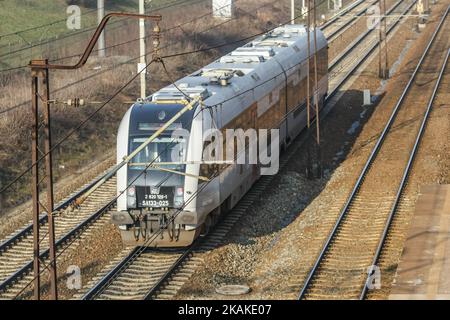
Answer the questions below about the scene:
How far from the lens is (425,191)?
29125mm

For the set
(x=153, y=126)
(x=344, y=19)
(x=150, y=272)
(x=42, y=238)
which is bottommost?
(x=150, y=272)

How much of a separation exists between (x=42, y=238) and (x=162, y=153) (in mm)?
4872

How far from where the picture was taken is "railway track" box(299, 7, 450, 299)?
2192cm

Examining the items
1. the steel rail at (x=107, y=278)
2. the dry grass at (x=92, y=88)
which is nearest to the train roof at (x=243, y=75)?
the dry grass at (x=92, y=88)

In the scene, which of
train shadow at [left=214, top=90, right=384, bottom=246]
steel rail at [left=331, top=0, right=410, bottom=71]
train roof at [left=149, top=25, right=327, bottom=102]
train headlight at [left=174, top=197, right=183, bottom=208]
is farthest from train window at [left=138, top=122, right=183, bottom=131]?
steel rail at [left=331, top=0, right=410, bottom=71]

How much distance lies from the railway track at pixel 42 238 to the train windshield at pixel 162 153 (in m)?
1.50

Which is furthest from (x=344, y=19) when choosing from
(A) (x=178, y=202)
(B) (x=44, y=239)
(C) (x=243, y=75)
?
(A) (x=178, y=202)

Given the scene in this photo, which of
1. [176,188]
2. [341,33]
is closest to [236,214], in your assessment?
[176,188]

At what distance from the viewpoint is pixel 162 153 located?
23516 mm

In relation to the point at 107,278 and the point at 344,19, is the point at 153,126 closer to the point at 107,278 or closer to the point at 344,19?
the point at 107,278

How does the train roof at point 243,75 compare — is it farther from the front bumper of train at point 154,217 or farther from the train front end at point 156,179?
the front bumper of train at point 154,217

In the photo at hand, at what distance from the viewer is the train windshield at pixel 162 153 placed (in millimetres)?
23484

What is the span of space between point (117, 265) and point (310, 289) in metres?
4.89
